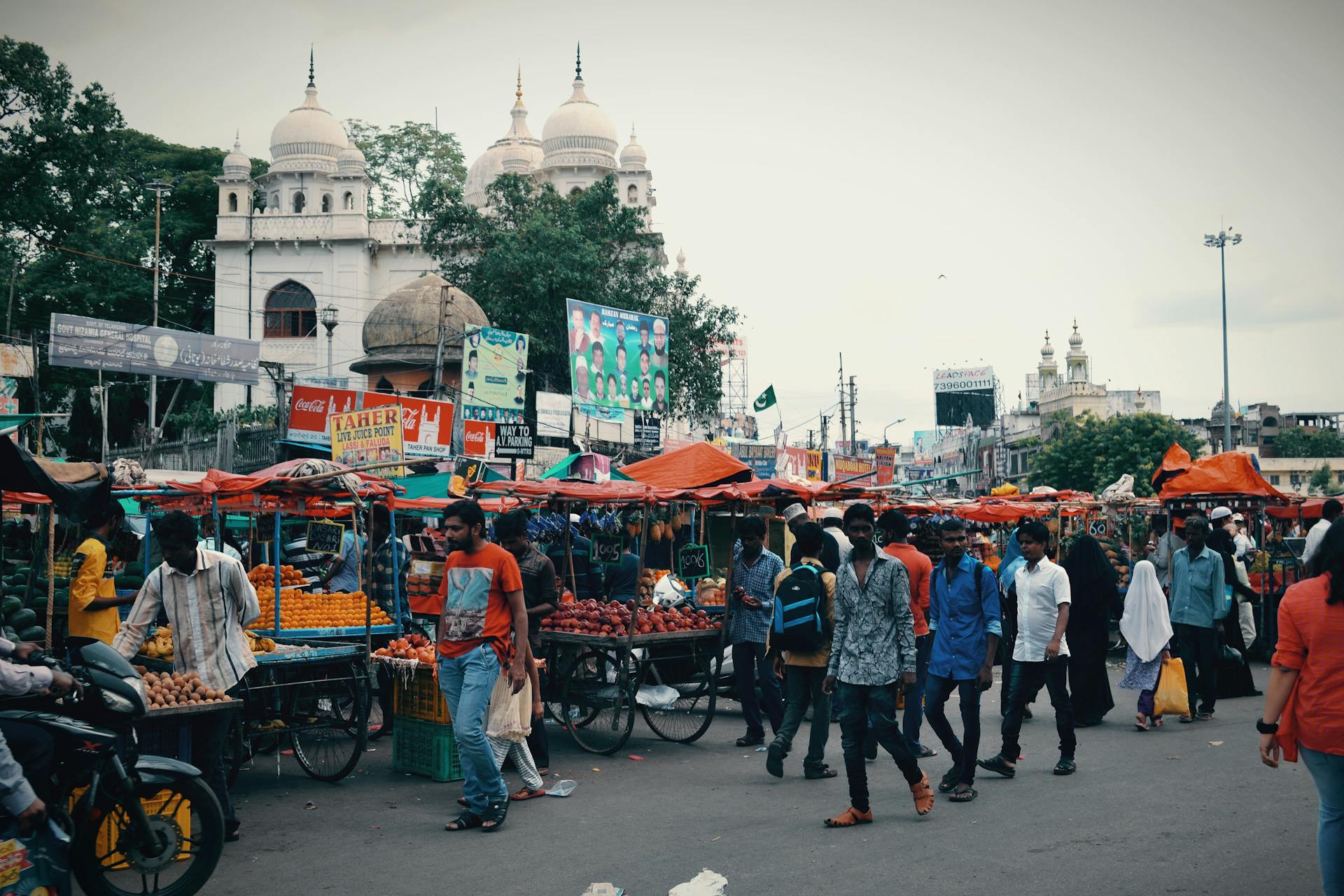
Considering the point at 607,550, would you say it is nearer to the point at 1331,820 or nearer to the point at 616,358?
the point at 1331,820

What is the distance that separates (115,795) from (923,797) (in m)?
4.38

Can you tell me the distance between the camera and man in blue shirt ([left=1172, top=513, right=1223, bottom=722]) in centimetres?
1030

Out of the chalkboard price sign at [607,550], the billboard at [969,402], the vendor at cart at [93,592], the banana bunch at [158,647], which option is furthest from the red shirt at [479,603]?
the billboard at [969,402]

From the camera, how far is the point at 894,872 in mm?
5680

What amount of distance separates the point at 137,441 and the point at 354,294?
972 centimetres

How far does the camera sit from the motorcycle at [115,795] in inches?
197

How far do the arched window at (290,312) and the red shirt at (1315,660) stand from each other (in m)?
41.8

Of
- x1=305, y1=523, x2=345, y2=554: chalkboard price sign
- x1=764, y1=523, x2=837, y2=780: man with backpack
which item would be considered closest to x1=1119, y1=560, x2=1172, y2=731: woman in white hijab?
x1=764, y1=523, x2=837, y2=780: man with backpack

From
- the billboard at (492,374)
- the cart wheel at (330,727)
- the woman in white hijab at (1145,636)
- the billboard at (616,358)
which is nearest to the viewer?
the cart wheel at (330,727)

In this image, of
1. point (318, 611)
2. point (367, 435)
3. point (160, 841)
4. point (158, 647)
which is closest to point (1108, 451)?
point (367, 435)

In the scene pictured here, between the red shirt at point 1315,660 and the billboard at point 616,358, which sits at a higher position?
the billboard at point 616,358

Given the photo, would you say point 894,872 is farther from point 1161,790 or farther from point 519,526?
point 519,526

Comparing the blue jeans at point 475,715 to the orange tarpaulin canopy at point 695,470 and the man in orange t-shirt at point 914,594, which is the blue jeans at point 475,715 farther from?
the orange tarpaulin canopy at point 695,470

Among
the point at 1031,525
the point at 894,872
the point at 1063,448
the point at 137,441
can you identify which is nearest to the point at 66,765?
the point at 894,872
